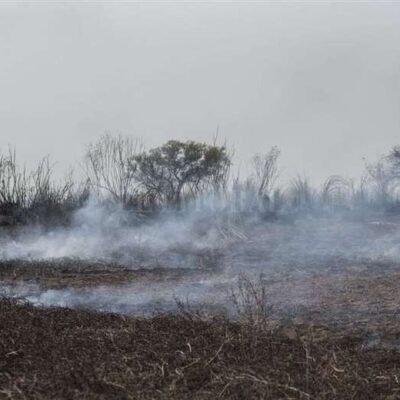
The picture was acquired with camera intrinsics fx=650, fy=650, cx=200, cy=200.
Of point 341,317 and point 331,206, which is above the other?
point 331,206

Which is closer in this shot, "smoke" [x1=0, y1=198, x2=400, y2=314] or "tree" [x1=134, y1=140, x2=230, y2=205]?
"smoke" [x1=0, y1=198, x2=400, y2=314]

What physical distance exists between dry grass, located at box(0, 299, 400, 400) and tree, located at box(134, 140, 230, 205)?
22519 millimetres

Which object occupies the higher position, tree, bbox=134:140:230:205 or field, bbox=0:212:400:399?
tree, bbox=134:140:230:205

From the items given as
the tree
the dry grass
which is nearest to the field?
the dry grass

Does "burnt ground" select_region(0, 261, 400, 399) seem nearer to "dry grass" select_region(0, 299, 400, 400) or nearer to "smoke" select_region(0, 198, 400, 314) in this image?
"dry grass" select_region(0, 299, 400, 400)

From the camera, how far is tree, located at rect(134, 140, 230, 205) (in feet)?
102

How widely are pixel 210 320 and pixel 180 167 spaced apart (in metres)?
23.9

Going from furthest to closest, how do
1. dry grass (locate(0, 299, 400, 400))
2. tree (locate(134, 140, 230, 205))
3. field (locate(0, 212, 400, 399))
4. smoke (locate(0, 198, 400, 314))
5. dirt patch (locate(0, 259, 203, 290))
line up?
tree (locate(134, 140, 230, 205)), dirt patch (locate(0, 259, 203, 290)), smoke (locate(0, 198, 400, 314)), field (locate(0, 212, 400, 399)), dry grass (locate(0, 299, 400, 400))

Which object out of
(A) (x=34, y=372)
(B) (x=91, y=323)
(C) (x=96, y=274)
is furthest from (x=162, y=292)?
(A) (x=34, y=372)

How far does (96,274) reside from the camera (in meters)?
16.8

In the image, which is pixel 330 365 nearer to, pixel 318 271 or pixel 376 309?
pixel 376 309

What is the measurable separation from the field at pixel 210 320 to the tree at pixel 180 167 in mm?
9690

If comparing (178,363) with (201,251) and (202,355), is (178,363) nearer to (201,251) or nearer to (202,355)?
(202,355)

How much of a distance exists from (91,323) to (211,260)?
32.6 ft
